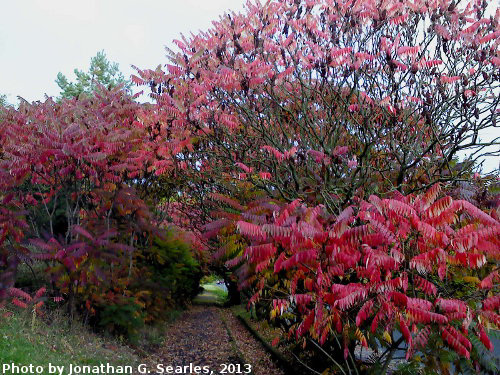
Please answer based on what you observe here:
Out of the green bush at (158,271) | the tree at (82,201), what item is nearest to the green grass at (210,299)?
the green bush at (158,271)

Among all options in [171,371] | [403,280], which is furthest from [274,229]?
[171,371]

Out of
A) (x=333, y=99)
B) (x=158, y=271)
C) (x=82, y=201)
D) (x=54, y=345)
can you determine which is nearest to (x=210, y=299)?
(x=158, y=271)

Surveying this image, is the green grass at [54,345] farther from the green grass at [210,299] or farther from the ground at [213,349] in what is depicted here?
the green grass at [210,299]

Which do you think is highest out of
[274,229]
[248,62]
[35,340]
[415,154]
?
[248,62]

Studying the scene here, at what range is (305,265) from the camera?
4836 mm

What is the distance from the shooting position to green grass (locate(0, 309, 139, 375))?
20.7 feet

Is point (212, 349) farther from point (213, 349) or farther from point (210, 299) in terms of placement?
point (210, 299)

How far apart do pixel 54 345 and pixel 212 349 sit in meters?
6.48

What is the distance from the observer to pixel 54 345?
7.68 meters

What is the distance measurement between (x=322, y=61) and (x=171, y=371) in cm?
761

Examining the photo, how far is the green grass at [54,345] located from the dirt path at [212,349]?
125cm

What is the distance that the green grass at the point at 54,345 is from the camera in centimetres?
632

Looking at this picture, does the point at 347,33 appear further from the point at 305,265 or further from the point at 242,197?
the point at 305,265

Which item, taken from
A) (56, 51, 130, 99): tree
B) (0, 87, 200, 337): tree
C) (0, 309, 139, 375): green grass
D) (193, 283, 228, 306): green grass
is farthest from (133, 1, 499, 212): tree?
(56, 51, 130, 99): tree
